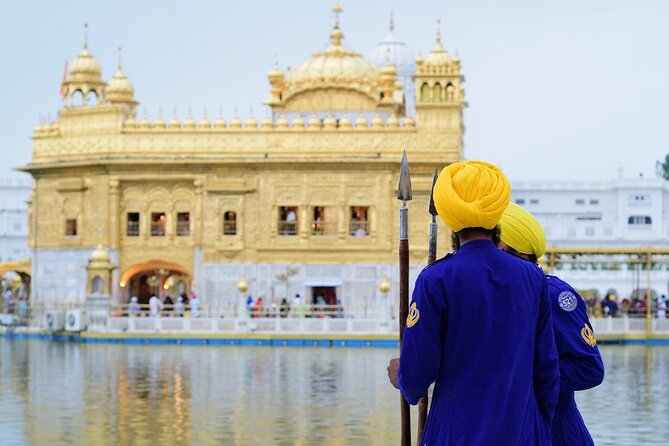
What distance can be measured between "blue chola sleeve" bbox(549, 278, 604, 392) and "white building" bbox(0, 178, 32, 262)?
66.8m

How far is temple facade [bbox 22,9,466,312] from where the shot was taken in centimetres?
3700

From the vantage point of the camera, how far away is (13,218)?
249 feet

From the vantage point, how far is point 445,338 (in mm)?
4715

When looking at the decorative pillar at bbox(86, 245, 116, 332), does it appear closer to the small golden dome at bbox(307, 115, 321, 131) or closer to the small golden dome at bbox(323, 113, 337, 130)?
the small golden dome at bbox(307, 115, 321, 131)

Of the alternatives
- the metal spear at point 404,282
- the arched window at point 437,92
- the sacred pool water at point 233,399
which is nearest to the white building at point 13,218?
the arched window at point 437,92

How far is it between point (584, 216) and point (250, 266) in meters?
38.2

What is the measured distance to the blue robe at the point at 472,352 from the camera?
4664 mm

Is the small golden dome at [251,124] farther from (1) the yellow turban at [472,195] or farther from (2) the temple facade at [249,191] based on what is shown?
(1) the yellow turban at [472,195]

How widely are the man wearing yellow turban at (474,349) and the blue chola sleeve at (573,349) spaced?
493 mm

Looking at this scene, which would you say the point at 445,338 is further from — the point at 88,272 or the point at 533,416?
the point at 88,272

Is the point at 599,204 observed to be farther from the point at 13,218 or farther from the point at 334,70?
the point at 334,70

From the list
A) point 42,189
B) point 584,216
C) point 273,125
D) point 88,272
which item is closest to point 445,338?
point 88,272

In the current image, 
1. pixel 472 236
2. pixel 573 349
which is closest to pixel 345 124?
pixel 573 349

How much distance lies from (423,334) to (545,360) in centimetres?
49
